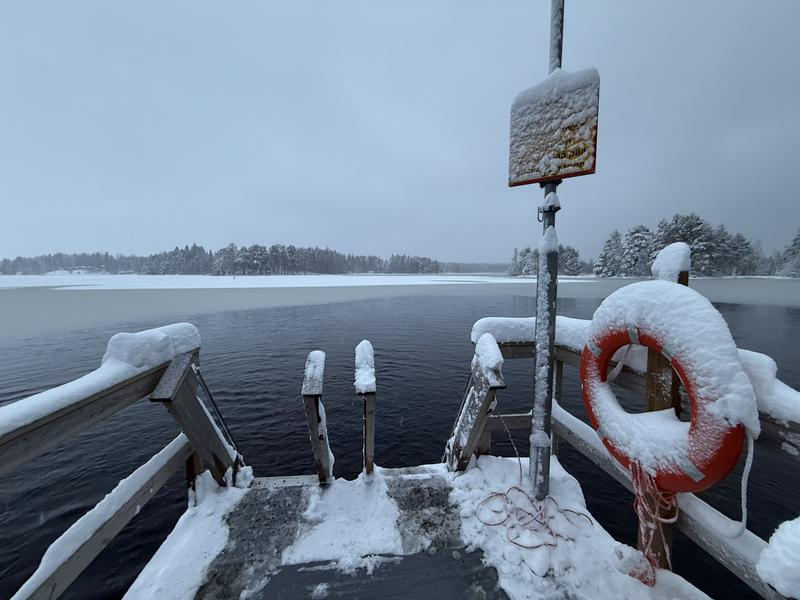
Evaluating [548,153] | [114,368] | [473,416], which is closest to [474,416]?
[473,416]

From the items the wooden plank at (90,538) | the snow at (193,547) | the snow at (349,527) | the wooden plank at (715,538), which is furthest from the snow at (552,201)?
the snow at (193,547)

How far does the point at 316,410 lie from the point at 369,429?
0.56 meters

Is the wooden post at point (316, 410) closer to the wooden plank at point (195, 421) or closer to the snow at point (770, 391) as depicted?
the wooden plank at point (195, 421)

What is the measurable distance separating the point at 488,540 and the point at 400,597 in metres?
0.79

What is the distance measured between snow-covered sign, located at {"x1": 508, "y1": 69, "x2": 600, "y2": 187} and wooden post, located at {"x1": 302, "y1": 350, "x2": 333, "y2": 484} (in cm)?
233

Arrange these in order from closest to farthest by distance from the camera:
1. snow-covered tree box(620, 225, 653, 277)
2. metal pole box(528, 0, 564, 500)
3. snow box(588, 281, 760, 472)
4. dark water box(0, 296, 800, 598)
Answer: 1. snow box(588, 281, 760, 472)
2. metal pole box(528, 0, 564, 500)
3. dark water box(0, 296, 800, 598)
4. snow-covered tree box(620, 225, 653, 277)

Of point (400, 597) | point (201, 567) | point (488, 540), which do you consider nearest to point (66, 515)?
point (201, 567)

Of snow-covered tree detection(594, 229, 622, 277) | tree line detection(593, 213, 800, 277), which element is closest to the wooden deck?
tree line detection(593, 213, 800, 277)

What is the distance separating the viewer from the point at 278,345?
11766mm

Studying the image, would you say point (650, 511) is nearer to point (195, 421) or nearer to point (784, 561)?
point (784, 561)

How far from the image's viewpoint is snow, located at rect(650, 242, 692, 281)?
214 cm

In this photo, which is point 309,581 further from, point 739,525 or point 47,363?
point 47,363

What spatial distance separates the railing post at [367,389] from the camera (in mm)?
2705

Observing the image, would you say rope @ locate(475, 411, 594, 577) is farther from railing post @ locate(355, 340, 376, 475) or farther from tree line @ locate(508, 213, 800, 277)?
tree line @ locate(508, 213, 800, 277)
